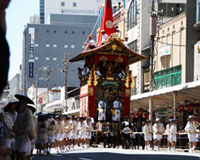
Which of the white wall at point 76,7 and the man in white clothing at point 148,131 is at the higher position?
the white wall at point 76,7

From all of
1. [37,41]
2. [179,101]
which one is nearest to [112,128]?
[179,101]

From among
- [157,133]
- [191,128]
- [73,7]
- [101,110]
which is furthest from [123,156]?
[73,7]

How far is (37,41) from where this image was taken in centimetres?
13700

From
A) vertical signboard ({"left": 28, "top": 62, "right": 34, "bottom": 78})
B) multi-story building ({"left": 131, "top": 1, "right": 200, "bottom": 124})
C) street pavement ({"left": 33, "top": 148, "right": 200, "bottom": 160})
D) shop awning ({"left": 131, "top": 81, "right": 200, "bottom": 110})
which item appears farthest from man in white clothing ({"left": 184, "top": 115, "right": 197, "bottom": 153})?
vertical signboard ({"left": 28, "top": 62, "right": 34, "bottom": 78})

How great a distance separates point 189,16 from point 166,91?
15959 millimetres

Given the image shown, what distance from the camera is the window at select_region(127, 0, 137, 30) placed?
176ft

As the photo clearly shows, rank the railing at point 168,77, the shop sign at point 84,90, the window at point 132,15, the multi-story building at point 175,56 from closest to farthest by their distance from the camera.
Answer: the shop sign at point 84,90, the multi-story building at point 175,56, the railing at point 168,77, the window at point 132,15

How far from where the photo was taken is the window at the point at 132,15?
5377 centimetres

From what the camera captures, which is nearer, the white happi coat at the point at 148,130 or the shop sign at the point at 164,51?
the white happi coat at the point at 148,130

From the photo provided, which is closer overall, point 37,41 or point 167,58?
point 167,58

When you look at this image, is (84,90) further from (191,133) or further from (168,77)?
(168,77)

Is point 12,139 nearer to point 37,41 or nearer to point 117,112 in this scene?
point 117,112

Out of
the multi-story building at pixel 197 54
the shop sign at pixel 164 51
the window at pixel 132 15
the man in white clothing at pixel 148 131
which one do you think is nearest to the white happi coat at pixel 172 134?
the man in white clothing at pixel 148 131

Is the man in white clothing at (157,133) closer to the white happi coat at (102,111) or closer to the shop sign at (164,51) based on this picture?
the white happi coat at (102,111)
